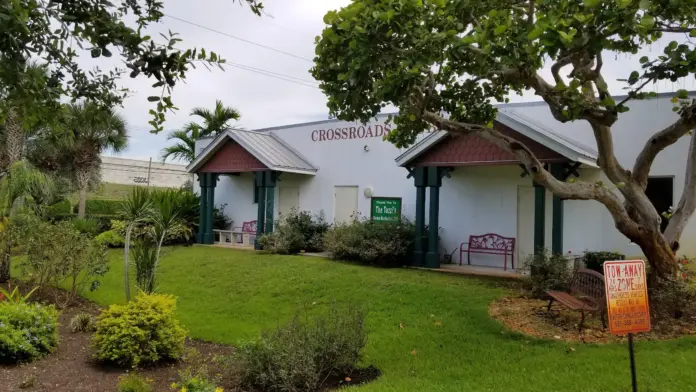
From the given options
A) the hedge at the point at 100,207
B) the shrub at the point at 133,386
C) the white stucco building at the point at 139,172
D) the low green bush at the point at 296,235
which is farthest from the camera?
the white stucco building at the point at 139,172

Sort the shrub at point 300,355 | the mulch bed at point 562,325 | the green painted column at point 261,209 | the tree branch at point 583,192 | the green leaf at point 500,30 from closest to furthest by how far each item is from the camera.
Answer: the shrub at point 300,355 < the green leaf at point 500,30 < the mulch bed at point 562,325 < the tree branch at point 583,192 < the green painted column at point 261,209

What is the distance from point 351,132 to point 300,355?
41.4 ft

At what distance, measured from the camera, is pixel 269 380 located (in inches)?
210

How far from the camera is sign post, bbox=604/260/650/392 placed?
4.35 meters

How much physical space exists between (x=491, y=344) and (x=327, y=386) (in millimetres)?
2410

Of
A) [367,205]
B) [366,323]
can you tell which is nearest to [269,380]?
[366,323]

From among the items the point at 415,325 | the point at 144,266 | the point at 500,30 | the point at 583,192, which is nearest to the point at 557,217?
the point at 583,192

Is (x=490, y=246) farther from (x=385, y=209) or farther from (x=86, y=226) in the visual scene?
(x=86, y=226)

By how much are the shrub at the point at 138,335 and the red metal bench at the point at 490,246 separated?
931 cm

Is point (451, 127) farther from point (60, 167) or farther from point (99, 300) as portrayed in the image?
point (60, 167)

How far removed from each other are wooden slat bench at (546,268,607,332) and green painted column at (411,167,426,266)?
17.1 feet

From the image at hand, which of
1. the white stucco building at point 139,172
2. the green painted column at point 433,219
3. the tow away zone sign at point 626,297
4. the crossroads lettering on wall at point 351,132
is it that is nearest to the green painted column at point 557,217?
the green painted column at point 433,219

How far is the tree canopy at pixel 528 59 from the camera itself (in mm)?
5422

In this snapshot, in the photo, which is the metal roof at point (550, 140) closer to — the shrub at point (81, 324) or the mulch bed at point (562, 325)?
the mulch bed at point (562, 325)
